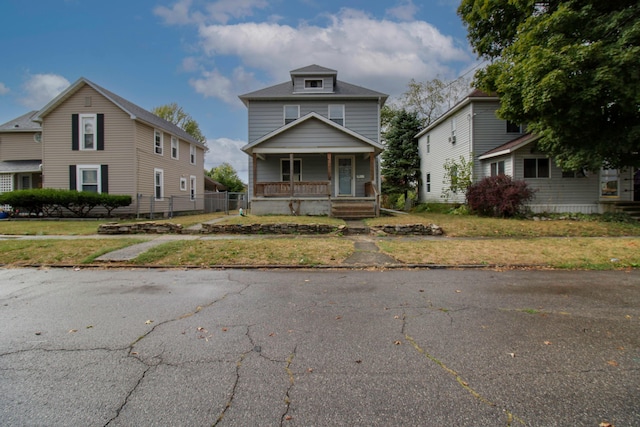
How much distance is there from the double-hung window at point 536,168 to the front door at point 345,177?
9127 mm

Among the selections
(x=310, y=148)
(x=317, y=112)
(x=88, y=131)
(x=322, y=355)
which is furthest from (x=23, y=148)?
(x=322, y=355)

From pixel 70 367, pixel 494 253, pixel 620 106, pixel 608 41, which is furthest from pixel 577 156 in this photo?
pixel 70 367

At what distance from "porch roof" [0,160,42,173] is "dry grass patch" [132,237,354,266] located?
736 inches

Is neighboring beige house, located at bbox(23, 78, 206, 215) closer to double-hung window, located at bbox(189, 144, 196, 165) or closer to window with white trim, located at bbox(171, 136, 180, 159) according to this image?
window with white trim, located at bbox(171, 136, 180, 159)

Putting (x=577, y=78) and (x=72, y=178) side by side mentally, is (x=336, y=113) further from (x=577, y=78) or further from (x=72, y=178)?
(x=72, y=178)

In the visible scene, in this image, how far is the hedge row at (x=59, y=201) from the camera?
54.3 feet

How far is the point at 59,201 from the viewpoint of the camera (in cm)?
1664

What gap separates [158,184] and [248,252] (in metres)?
16.2

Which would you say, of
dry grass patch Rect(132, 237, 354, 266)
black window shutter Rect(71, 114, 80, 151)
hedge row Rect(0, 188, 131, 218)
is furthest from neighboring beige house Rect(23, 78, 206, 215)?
dry grass patch Rect(132, 237, 354, 266)

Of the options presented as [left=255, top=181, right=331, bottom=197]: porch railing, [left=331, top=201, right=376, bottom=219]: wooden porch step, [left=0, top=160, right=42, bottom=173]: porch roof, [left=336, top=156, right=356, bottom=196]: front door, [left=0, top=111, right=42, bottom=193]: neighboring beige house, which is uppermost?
[left=0, top=111, right=42, bottom=193]: neighboring beige house

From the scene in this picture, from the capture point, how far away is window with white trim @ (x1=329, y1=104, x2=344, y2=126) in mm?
20188

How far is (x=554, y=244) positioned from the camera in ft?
29.2

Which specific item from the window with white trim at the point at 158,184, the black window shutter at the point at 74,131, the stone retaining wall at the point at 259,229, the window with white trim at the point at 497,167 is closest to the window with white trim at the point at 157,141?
the window with white trim at the point at 158,184

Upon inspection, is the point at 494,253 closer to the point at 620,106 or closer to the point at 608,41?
the point at 620,106
